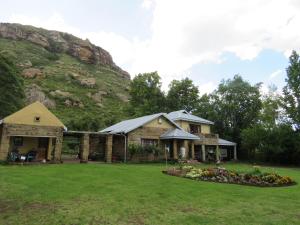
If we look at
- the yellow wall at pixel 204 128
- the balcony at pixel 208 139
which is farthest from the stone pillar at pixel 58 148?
the yellow wall at pixel 204 128

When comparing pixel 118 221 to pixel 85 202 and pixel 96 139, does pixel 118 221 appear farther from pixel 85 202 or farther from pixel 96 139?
pixel 96 139

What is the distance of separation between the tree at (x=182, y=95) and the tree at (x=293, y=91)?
19643 millimetres

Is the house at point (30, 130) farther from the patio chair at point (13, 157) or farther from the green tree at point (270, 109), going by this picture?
the green tree at point (270, 109)

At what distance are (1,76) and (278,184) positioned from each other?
33920 millimetres

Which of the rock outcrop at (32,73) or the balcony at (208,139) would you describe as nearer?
the balcony at (208,139)

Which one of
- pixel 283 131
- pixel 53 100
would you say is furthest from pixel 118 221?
pixel 53 100

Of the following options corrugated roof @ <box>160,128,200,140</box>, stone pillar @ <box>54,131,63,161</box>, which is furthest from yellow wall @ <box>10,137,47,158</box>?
corrugated roof @ <box>160,128,200,140</box>

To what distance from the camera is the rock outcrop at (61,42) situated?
331 feet

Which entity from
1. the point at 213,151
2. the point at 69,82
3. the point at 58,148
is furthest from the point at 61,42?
the point at 58,148

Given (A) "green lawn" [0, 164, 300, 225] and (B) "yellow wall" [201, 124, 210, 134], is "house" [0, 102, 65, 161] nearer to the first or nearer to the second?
(A) "green lawn" [0, 164, 300, 225]

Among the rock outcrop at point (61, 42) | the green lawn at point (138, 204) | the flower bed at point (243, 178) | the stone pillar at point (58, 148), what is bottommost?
the green lawn at point (138, 204)

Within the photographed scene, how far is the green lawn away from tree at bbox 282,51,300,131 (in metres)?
28.1

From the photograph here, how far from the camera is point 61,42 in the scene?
111m

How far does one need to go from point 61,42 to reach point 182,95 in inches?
2790
